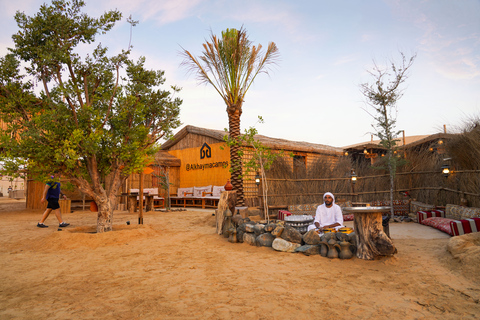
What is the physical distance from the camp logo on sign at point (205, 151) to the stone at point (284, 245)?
926 centimetres

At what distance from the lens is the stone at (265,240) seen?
564 centimetres

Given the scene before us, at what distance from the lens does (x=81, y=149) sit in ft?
→ 20.2

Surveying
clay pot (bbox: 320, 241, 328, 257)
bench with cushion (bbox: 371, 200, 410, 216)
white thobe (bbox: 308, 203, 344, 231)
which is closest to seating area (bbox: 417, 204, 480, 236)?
bench with cushion (bbox: 371, 200, 410, 216)

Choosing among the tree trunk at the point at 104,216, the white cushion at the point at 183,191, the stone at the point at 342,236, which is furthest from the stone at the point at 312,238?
the white cushion at the point at 183,191

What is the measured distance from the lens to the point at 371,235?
15.0 ft

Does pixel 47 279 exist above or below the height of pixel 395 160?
below

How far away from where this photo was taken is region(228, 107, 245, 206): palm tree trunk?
33.3 feet

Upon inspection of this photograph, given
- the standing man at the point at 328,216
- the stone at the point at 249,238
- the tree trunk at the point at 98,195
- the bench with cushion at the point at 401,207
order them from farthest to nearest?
1. the bench with cushion at the point at 401,207
2. the tree trunk at the point at 98,195
3. the stone at the point at 249,238
4. the standing man at the point at 328,216

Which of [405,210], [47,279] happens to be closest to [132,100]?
[47,279]

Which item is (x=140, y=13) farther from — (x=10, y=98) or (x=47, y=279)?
(x=47, y=279)

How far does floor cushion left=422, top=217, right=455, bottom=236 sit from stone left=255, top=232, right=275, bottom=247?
144 inches

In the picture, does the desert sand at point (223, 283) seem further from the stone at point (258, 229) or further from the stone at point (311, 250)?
the stone at point (258, 229)

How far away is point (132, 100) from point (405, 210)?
349 inches

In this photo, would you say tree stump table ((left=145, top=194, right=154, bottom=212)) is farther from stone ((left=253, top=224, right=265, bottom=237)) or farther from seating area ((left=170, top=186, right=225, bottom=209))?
stone ((left=253, top=224, right=265, bottom=237))
